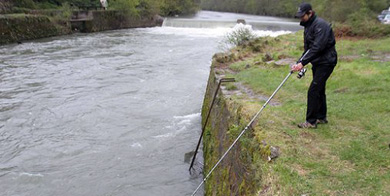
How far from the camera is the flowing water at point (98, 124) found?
750cm

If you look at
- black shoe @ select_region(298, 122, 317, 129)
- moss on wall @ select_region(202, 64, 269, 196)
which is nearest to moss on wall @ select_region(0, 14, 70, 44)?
moss on wall @ select_region(202, 64, 269, 196)

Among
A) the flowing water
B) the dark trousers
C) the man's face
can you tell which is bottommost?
the flowing water

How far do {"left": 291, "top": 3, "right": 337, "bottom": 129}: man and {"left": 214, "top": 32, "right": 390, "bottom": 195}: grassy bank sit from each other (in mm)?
408

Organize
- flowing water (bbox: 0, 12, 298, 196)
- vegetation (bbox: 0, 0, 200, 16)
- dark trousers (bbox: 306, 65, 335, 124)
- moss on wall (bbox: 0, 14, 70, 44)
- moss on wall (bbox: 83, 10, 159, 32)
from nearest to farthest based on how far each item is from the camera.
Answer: dark trousers (bbox: 306, 65, 335, 124) → flowing water (bbox: 0, 12, 298, 196) → moss on wall (bbox: 0, 14, 70, 44) → vegetation (bbox: 0, 0, 200, 16) → moss on wall (bbox: 83, 10, 159, 32)

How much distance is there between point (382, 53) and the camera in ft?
39.5

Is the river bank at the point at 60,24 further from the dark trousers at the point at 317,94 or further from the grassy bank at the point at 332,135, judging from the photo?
the dark trousers at the point at 317,94

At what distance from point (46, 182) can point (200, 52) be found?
57.9 ft

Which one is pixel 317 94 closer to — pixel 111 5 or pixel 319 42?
pixel 319 42

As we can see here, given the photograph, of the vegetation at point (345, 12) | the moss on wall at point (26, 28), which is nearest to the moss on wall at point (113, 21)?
the moss on wall at point (26, 28)

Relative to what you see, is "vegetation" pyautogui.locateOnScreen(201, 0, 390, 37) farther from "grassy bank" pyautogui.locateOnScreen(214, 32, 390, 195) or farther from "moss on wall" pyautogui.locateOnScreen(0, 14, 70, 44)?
"moss on wall" pyautogui.locateOnScreen(0, 14, 70, 44)

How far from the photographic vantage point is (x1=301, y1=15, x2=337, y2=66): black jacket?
200 inches

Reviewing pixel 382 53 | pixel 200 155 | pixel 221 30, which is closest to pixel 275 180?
pixel 200 155

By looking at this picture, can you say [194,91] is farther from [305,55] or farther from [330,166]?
[330,166]

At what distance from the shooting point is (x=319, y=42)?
509 centimetres
